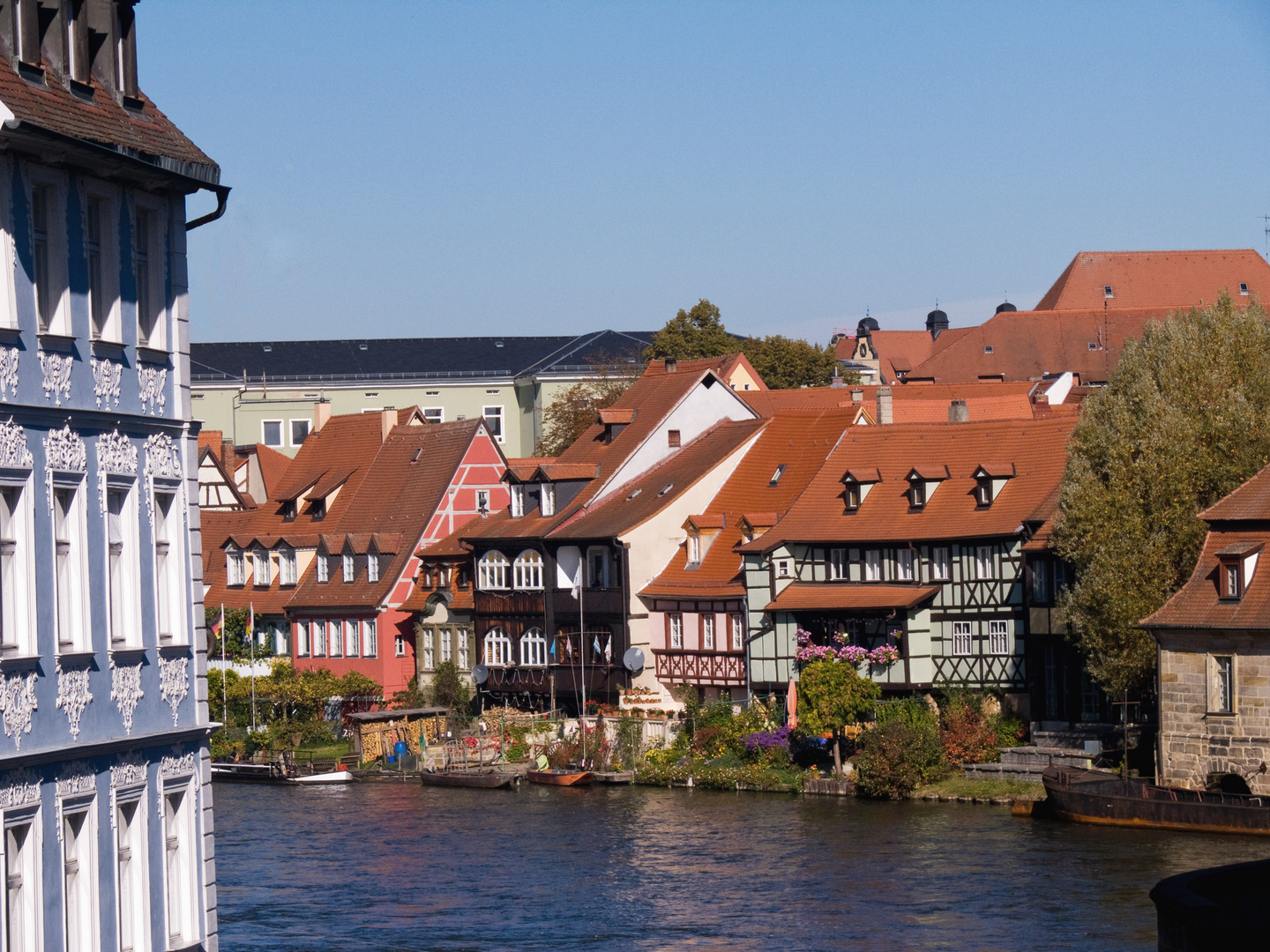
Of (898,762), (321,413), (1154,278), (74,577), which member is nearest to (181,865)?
(74,577)

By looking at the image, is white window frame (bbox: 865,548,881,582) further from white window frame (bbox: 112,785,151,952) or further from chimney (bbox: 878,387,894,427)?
white window frame (bbox: 112,785,151,952)

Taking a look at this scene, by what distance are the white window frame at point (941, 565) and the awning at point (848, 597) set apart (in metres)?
0.29

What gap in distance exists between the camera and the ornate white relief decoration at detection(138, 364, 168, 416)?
67.7 ft

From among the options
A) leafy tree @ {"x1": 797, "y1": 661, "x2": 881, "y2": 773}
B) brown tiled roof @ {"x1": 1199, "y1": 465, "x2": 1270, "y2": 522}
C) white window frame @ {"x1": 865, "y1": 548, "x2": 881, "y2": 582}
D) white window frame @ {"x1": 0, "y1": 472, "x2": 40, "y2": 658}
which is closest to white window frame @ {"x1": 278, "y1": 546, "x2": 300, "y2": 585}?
white window frame @ {"x1": 865, "y1": 548, "x2": 881, "y2": 582}

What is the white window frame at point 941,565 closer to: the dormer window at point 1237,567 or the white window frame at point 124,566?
the dormer window at point 1237,567

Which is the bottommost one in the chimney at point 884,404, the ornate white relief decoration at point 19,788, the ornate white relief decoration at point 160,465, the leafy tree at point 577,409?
the ornate white relief decoration at point 19,788

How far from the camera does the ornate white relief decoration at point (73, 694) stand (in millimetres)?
18828

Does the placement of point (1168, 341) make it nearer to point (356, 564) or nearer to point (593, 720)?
point (593, 720)

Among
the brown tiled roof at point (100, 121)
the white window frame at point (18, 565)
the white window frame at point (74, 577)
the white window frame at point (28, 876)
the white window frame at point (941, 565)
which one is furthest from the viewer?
the white window frame at point (941, 565)

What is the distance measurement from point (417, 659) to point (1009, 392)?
30137mm

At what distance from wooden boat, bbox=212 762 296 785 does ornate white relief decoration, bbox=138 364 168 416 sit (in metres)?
43.0

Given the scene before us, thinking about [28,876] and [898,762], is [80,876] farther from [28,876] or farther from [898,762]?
[898,762]

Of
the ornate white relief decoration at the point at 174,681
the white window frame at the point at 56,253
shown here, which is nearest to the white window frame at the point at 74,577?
the white window frame at the point at 56,253

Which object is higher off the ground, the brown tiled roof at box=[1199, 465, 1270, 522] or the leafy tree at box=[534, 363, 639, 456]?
the leafy tree at box=[534, 363, 639, 456]
